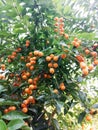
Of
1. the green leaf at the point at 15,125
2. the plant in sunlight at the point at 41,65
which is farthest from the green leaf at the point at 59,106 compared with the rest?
the green leaf at the point at 15,125

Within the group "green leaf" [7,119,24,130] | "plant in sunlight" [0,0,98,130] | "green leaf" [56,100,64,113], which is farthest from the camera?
"plant in sunlight" [0,0,98,130]

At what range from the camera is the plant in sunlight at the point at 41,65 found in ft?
5.12

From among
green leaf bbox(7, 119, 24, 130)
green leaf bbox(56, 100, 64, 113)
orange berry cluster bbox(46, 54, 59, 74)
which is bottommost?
green leaf bbox(56, 100, 64, 113)

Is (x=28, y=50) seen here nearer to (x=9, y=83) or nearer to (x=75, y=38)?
(x=9, y=83)

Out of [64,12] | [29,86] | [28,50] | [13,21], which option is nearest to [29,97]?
[29,86]

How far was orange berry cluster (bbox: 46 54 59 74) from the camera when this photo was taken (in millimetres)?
1560

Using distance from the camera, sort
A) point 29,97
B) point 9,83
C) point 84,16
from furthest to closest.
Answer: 1. point 84,16
2. point 9,83
3. point 29,97

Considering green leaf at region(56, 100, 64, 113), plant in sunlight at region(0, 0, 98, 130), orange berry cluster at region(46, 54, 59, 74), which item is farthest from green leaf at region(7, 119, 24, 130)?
orange berry cluster at region(46, 54, 59, 74)

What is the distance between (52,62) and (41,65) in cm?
10

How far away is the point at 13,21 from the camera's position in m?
1.90

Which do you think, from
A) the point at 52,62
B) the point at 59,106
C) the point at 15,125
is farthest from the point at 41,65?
the point at 15,125

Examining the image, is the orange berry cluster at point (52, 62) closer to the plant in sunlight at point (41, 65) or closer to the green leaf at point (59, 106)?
the plant in sunlight at point (41, 65)

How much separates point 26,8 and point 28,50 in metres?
0.33

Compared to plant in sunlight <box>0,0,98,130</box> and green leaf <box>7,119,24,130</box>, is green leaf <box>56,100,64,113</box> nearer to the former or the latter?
plant in sunlight <box>0,0,98,130</box>
